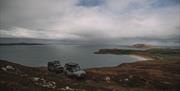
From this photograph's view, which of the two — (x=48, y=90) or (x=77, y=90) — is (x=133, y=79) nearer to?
(x=77, y=90)

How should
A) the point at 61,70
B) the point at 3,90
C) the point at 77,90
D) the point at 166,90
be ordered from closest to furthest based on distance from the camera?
1. the point at 3,90
2. the point at 77,90
3. the point at 166,90
4. the point at 61,70

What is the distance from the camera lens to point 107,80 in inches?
1260

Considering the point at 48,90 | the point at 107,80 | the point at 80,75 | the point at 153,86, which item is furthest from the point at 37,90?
the point at 153,86

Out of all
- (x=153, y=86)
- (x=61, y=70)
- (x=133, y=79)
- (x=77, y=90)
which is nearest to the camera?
(x=77, y=90)

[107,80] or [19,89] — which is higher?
[19,89]

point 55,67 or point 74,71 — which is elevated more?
point 74,71

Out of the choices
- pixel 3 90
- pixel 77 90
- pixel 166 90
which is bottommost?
pixel 166 90

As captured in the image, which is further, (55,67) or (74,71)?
(55,67)

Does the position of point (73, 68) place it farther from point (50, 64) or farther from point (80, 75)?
point (50, 64)

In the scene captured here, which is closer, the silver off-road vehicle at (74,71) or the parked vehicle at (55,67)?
the silver off-road vehicle at (74,71)

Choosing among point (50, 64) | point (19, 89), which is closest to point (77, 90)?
point (19, 89)

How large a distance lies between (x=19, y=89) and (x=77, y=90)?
6.25 meters

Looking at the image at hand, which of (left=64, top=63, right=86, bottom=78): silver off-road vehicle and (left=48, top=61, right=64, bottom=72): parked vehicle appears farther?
(left=48, top=61, right=64, bottom=72): parked vehicle

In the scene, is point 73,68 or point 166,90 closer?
point 166,90
